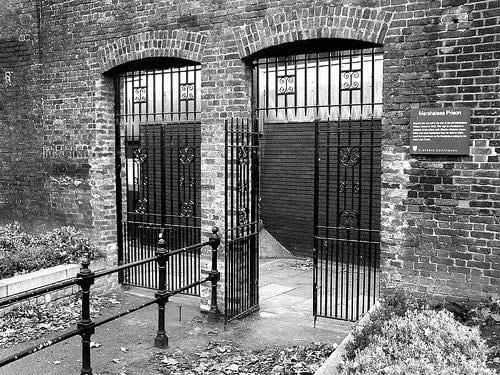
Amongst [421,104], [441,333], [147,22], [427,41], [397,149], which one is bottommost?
[441,333]

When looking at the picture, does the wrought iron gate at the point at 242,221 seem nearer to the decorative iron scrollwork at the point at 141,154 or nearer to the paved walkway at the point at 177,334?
the paved walkway at the point at 177,334

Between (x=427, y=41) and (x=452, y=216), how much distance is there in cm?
191

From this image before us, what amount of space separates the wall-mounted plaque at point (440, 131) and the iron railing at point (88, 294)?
2.72 meters

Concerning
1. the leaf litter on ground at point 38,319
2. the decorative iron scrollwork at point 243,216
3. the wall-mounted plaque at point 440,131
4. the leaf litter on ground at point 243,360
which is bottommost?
the leaf litter on ground at point 243,360

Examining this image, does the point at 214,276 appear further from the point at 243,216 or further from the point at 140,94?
the point at 140,94

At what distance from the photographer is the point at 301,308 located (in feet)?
25.3

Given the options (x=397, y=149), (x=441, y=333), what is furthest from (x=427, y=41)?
(x=441, y=333)

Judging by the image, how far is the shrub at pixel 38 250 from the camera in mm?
7430

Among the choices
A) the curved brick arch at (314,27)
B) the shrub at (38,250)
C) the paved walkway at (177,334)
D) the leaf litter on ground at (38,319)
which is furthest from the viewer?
the shrub at (38,250)

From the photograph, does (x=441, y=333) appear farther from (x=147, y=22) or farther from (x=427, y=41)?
(x=147, y=22)

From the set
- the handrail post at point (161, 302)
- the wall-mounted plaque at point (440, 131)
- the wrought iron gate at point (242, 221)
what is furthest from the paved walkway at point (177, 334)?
the wall-mounted plaque at point (440, 131)

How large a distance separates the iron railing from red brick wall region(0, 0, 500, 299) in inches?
35.3

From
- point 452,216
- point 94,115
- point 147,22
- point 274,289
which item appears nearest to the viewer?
point 452,216

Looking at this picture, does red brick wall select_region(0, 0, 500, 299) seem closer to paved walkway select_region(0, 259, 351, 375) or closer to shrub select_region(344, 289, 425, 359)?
shrub select_region(344, 289, 425, 359)
